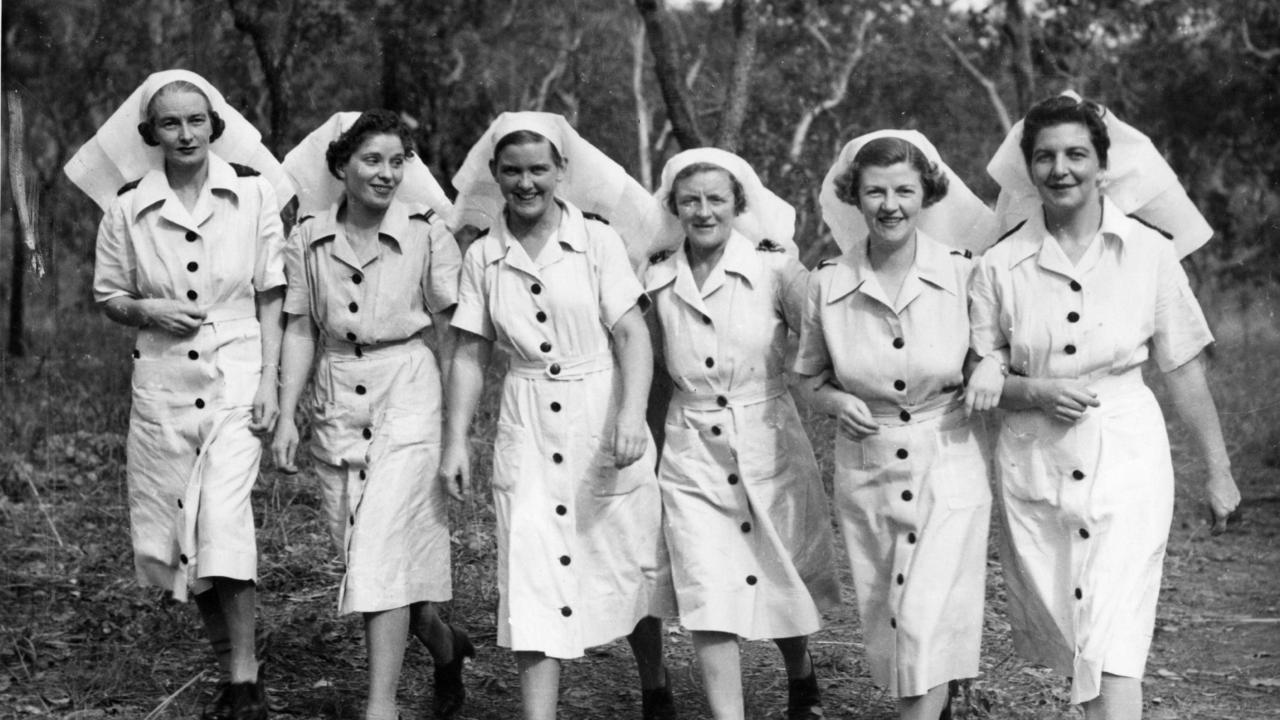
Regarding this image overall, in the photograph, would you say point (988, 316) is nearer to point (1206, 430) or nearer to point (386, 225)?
point (1206, 430)

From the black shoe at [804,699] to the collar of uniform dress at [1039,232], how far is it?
1.56 metres

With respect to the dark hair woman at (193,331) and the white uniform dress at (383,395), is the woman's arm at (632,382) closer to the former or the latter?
the white uniform dress at (383,395)

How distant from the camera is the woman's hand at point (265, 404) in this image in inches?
191

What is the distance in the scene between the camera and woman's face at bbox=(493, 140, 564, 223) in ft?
14.6

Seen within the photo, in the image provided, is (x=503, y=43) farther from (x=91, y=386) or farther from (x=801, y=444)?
(x=801, y=444)

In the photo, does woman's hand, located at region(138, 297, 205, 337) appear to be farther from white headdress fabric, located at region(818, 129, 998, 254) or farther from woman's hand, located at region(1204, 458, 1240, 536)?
woman's hand, located at region(1204, 458, 1240, 536)

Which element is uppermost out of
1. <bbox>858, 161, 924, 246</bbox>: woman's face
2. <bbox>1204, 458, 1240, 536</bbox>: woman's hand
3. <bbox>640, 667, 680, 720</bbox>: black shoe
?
<bbox>858, 161, 924, 246</bbox>: woman's face

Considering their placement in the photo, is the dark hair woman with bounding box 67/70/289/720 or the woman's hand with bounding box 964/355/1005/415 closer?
the woman's hand with bounding box 964/355/1005/415

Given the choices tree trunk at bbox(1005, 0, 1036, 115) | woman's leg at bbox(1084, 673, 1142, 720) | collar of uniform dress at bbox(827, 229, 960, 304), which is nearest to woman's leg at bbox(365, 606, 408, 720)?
collar of uniform dress at bbox(827, 229, 960, 304)

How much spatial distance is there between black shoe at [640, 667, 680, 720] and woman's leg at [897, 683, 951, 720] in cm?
97

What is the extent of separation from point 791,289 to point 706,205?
0.38 meters

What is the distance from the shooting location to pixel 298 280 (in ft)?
15.9

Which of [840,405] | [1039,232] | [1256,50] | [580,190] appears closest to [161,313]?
[580,190]

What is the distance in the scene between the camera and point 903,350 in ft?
14.2
